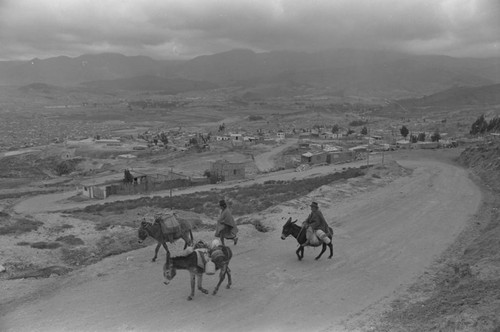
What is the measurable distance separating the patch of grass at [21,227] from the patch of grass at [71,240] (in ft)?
5.59

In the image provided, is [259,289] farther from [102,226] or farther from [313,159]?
[313,159]

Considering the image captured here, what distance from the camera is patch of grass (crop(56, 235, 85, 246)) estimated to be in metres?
15.2

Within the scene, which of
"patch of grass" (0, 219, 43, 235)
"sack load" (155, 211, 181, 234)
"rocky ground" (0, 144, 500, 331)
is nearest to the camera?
"rocky ground" (0, 144, 500, 331)

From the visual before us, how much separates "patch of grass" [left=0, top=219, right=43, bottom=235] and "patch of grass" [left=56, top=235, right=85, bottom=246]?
170 cm

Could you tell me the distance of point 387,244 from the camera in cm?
1620

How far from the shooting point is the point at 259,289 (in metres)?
11.6

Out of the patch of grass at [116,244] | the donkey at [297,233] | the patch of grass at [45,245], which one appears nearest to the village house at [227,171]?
the patch of grass at [116,244]

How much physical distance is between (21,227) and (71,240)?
2.69 meters

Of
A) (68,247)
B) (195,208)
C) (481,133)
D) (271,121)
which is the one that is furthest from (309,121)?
(68,247)

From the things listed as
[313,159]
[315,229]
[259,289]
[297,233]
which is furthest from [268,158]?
[259,289]

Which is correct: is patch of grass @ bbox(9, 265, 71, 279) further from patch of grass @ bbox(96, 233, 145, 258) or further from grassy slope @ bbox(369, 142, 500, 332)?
grassy slope @ bbox(369, 142, 500, 332)

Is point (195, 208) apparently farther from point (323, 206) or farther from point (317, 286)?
point (317, 286)

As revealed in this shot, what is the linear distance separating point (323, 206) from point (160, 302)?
42.5 ft

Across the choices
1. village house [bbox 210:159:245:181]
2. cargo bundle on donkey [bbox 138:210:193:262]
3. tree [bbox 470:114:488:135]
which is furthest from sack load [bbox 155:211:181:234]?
tree [bbox 470:114:488:135]
